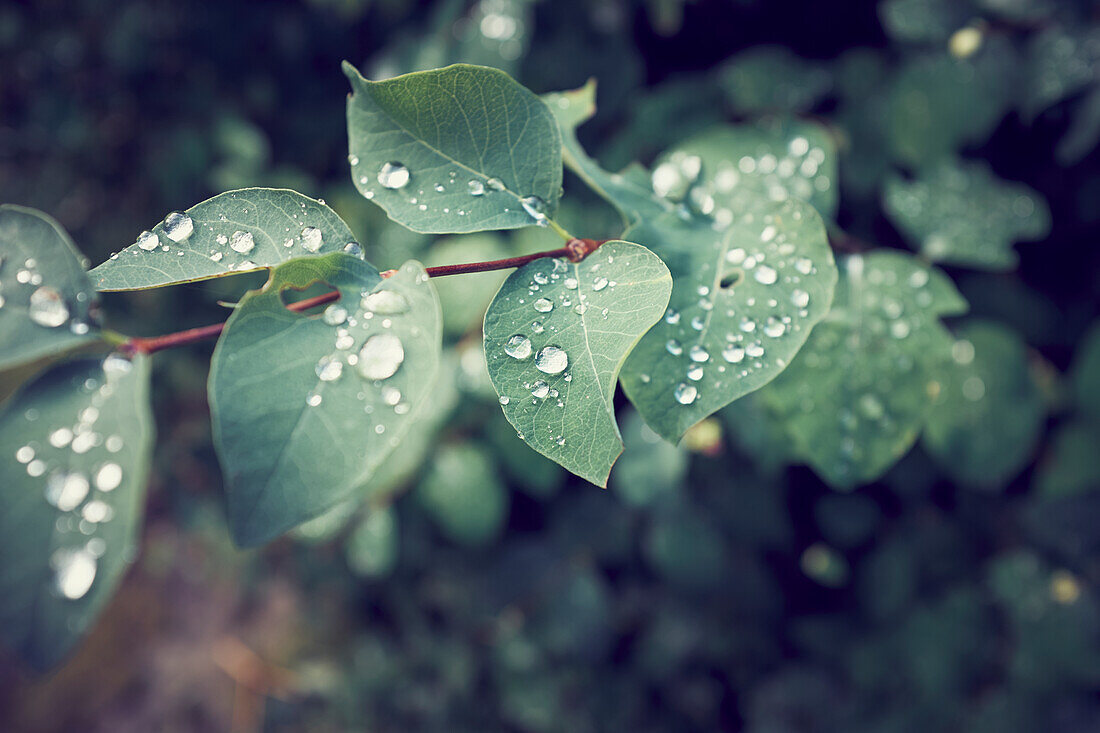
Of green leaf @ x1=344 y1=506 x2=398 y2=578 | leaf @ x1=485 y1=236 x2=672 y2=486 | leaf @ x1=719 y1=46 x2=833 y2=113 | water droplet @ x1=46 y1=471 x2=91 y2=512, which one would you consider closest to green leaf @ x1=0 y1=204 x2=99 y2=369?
water droplet @ x1=46 y1=471 x2=91 y2=512

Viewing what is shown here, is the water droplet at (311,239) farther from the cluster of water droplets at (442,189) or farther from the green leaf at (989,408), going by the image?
the green leaf at (989,408)

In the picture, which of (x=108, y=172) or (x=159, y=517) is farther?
(x=159, y=517)

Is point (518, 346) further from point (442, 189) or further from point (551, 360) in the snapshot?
point (442, 189)

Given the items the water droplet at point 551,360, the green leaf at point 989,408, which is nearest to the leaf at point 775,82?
the green leaf at point 989,408

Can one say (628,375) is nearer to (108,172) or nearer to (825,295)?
(825,295)

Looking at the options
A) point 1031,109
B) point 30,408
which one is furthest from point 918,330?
point 30,408

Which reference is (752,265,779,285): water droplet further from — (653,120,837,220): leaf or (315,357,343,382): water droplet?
(315,357,343,382): water droplet
